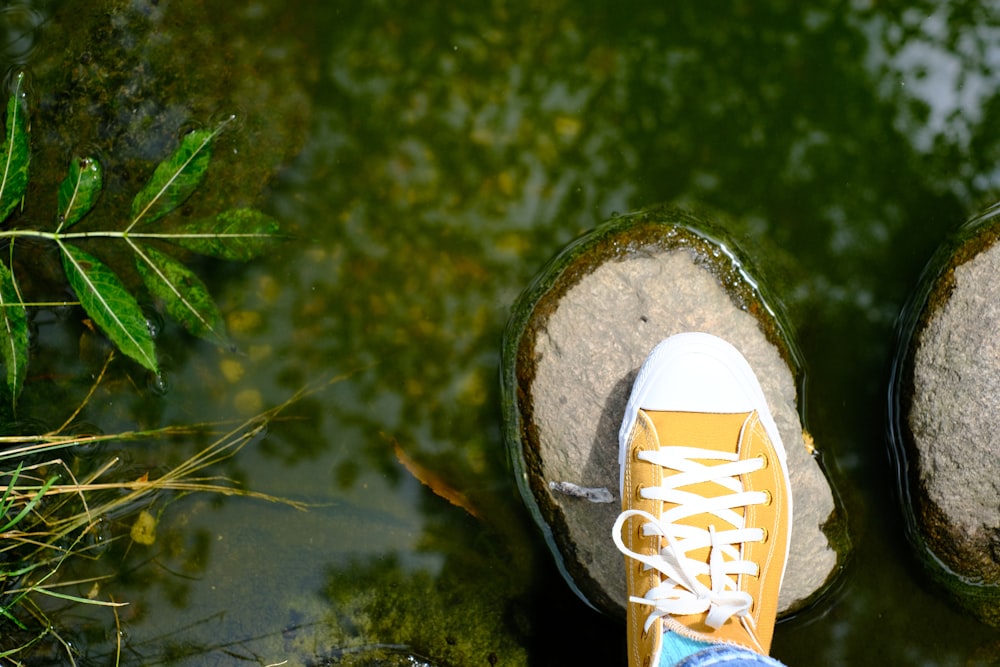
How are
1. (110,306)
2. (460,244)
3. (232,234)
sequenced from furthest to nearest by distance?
(460,244) < (232,234) < (110,306)

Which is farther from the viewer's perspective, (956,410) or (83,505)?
(83,505)

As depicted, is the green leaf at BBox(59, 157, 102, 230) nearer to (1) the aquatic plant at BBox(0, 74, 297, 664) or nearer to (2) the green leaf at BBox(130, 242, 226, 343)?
(1) the aquatic plant at BBox(0, 74, 297, 664)

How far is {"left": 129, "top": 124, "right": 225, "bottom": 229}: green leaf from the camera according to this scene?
1.95m

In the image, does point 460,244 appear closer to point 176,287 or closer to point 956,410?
point 176,287

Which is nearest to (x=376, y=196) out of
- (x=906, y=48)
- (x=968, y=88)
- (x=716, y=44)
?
(x=716, y=44)

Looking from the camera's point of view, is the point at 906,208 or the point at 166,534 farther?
the point at 166,534

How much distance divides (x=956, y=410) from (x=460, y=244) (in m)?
1.42

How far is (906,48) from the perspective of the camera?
2.10 m

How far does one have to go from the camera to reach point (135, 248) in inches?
77.7

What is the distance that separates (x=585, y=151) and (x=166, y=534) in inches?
68.0

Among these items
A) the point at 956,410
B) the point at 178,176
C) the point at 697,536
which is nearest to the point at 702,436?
the point at 697,536

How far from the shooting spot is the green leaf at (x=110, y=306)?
1901mm

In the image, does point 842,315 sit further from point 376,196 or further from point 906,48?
point 376,196

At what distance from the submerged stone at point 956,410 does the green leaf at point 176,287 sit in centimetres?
196
